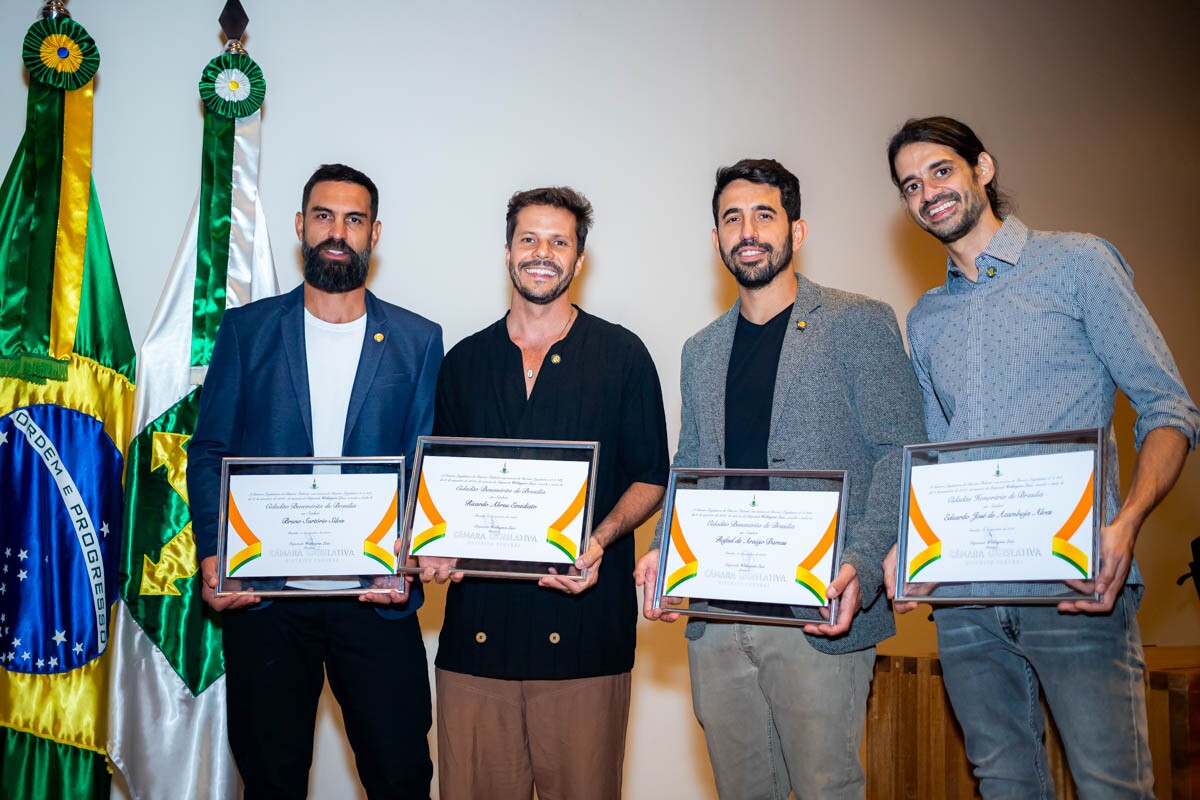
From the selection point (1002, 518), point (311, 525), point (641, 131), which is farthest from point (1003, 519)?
point (641, 131)

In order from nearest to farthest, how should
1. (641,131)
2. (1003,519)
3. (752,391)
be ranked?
(1003,519) → (752,391) → (641,131)

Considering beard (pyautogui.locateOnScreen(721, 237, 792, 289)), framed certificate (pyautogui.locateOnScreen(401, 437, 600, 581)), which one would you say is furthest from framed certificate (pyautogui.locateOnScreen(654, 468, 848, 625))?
beard (pyautogui.locateOnScreen(721, 237, 792, 289))

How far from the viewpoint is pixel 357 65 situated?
3.74m

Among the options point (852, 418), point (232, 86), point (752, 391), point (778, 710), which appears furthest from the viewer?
point (232, 86)

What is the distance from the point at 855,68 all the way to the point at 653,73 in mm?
984

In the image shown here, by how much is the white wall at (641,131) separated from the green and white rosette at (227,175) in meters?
0.26

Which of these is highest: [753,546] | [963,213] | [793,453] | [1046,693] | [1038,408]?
[963,213]

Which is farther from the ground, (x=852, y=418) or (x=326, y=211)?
(x=326, y=211)

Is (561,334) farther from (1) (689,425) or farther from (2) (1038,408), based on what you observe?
(2) (1038,408)

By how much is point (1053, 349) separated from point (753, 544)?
0.80 metres

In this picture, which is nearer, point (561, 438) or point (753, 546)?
point (753, 546)

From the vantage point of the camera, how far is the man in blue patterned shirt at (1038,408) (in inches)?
75.9

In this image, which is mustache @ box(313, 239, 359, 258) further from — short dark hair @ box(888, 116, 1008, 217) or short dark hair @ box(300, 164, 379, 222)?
short dark hair @ box(888, 116, 1008, 217)

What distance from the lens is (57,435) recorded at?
303cm
